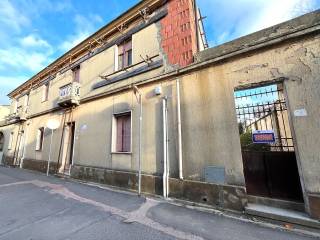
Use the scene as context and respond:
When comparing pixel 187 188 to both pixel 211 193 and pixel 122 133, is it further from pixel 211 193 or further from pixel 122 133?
pixel 122 133

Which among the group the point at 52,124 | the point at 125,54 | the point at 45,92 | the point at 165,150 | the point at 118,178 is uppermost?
the point at 45,92

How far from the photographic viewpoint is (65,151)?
982 centimetres

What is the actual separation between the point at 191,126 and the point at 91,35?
788 cm

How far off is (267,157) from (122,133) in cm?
506

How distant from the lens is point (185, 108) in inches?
215

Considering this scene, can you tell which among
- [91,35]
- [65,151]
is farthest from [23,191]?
[91,35]

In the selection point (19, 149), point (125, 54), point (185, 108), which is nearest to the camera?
point (185, 108)

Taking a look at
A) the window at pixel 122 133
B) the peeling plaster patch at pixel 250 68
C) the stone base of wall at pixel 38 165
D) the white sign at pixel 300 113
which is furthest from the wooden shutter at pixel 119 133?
the white sign at pixel 300 113

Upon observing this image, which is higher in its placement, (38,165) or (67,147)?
(67,147)

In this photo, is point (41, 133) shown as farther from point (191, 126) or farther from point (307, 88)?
point (307, 88)

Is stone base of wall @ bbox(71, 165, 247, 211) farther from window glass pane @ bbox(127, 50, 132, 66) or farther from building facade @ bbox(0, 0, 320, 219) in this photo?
window glass pane @ bbox(127, 50, 132, 66)

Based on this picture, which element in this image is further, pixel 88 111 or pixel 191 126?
pixel 88 111

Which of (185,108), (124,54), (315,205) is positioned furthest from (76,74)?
(315,205)

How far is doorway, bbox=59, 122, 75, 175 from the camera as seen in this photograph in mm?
9594
